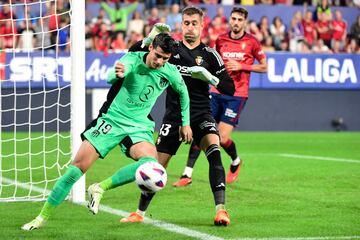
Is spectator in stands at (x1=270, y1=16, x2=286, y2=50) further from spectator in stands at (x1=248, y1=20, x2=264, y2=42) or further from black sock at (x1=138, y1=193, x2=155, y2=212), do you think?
black sock at (x1=138, y1=193, x2=155, y2=212)

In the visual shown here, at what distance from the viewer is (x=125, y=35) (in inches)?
929

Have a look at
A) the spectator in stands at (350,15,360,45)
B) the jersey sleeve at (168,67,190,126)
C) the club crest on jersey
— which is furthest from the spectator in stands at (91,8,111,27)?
the jersey sleeve at (168,67,190,126)

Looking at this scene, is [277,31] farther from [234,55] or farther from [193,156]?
[193,156]

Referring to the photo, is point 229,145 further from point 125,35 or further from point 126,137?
point 125,35

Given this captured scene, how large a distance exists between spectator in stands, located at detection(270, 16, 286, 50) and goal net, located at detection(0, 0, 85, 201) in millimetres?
5908

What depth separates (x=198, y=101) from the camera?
916 cm

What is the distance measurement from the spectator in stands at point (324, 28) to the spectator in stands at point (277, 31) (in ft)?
3.27

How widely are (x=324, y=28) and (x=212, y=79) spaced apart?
17.2 m

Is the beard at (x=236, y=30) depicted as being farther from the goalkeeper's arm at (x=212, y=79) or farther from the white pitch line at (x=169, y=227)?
the white pitch line at (x=169, y=227)

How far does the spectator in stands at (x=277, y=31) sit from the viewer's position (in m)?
24.4

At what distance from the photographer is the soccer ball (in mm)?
7305

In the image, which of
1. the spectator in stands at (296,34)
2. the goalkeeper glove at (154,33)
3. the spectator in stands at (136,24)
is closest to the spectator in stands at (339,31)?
the spectator in stands at (296,34)

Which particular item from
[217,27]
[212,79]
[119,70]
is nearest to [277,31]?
[217,27]

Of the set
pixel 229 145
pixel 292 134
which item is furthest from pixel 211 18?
pixel 229 145
